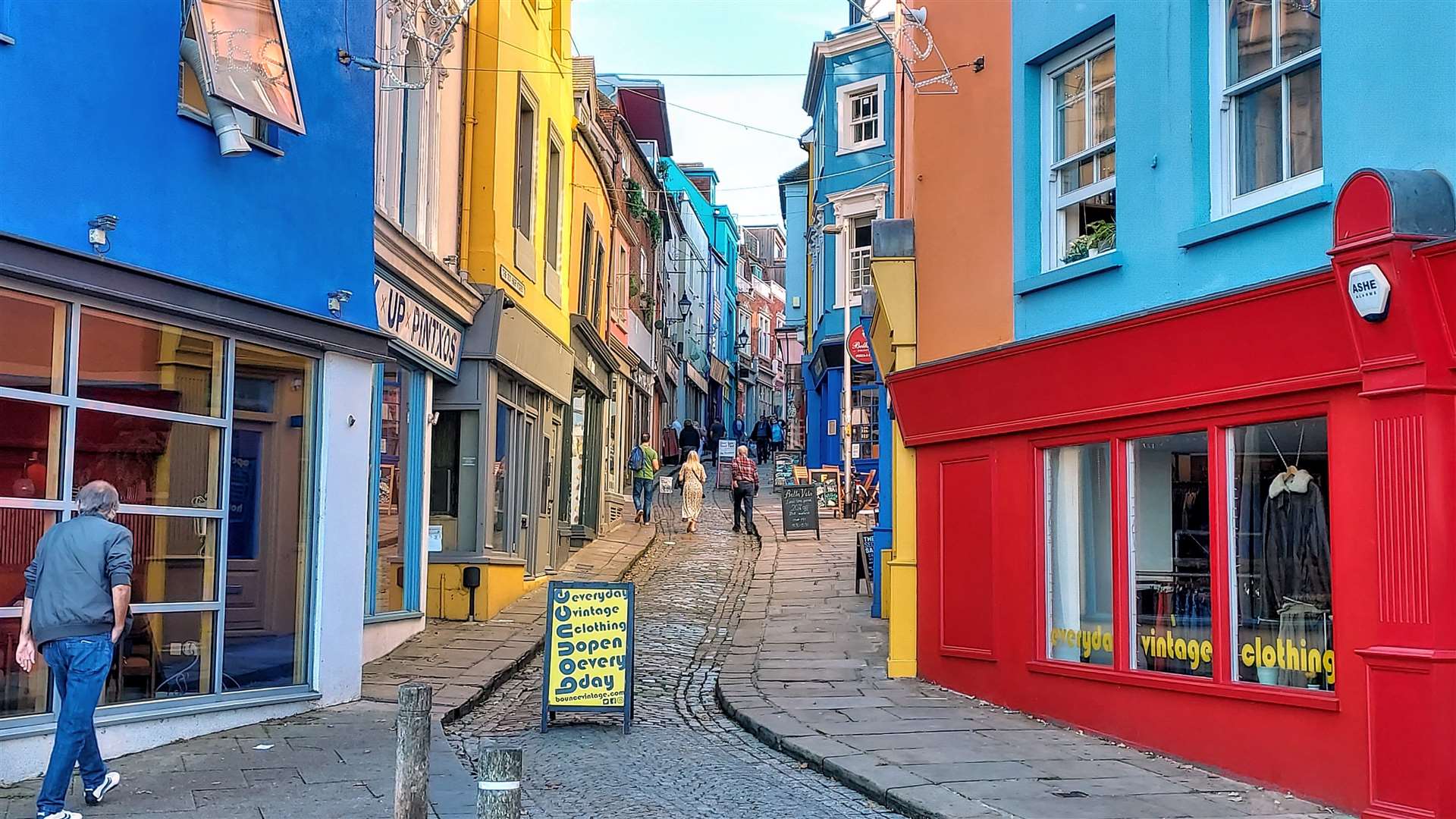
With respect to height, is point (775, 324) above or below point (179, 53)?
above

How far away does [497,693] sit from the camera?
1189 centimetres

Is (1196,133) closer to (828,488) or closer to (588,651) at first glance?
(588,651)

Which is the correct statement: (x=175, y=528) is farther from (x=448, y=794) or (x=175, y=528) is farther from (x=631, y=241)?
(x=631, y=241)

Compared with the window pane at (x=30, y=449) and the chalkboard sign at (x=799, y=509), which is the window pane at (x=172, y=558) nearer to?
the window pane at (x=30, y=449)

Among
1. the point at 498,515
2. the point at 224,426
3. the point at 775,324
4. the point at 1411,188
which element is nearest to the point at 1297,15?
the point at 1411,188

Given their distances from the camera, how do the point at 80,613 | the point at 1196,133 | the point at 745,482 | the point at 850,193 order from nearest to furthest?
the point at 80,613 → the point at 1196,133 → the point at 745,482 → the point at 850,193

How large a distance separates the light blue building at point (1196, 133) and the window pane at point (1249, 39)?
0.01 m

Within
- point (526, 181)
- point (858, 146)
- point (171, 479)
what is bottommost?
point (171, 479)

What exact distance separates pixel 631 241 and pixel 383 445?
18.0m

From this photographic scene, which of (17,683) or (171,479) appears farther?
(171,479)

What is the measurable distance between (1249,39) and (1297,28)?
0.48 meters

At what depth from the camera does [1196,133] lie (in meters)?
9.01

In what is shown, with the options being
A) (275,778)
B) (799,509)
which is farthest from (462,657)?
(799,509)

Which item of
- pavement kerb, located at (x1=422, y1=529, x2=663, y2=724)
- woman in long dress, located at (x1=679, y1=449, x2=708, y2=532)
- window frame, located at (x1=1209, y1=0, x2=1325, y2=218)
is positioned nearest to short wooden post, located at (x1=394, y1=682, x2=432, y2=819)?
pavement kerb, located at (x1=422, y1=529, x2=663, y2=724)
